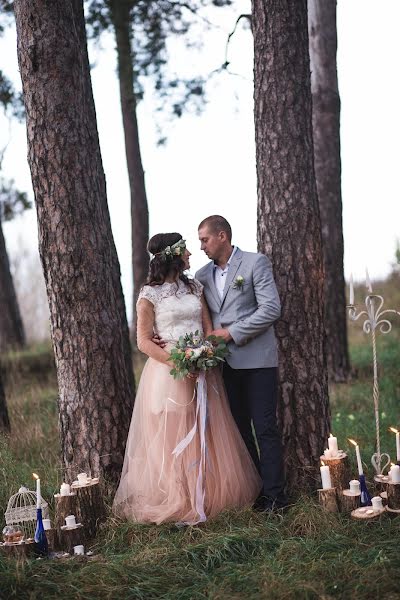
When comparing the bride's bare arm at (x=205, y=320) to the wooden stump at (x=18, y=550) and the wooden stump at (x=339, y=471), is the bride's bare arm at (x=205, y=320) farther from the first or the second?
the wooden stump at (x=18, y=550)

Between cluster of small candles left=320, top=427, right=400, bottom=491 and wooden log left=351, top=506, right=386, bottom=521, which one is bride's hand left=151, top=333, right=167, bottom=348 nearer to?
cluster of small candles left=320, top=427, right=400, bottom=491

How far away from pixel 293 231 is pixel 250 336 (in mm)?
998

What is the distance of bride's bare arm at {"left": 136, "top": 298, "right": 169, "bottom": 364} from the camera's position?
574cm

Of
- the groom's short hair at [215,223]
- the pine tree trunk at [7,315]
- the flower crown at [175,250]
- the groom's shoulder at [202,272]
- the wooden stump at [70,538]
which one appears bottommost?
the wooden stump at [70,538]

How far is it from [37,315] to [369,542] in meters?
44.3

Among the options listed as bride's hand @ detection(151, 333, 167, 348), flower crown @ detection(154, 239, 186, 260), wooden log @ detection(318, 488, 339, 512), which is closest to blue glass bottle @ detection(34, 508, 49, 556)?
bride's hand @ detection(151, 333, 167, 348)

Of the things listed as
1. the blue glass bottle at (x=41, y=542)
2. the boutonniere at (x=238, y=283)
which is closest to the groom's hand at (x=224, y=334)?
the boutonniere at (x=238, y=283)

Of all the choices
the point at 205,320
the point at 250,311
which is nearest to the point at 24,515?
the point at 205,320

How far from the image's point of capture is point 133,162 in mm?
12828

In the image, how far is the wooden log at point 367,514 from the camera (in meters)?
4.96

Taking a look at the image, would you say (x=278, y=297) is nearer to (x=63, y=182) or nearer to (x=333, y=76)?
(x=63, y=182)

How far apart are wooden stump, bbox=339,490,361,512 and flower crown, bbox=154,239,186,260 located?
2079 millimetres

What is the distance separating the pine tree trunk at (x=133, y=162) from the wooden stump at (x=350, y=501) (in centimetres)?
764

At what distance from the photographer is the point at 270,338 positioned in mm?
5664
